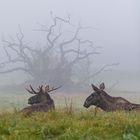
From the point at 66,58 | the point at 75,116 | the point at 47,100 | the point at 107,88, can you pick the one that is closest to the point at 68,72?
the point at 66,58

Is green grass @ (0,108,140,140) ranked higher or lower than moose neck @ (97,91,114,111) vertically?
lower

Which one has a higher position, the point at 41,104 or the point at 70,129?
the point at 41,104

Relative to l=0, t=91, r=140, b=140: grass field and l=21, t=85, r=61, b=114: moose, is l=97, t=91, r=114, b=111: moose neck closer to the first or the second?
l=21, t=85, r=61, b=114: moose

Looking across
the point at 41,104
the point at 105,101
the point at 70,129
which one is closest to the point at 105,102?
the point at 105,101

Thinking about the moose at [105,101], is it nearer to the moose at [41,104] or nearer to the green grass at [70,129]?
the moose at [41,104]

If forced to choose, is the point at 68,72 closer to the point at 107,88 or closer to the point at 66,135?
the point at 107,88

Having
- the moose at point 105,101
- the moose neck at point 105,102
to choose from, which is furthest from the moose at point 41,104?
the moose neck at point 105,102

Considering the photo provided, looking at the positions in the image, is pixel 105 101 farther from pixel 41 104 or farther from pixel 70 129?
pixel 70 129

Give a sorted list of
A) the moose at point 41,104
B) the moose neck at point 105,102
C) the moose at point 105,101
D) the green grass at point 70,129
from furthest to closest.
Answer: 1. the moose neck at point 105,102
2. the moose at point 105,101
3. the moose at point 41,104
4. the green grass at point 70,129

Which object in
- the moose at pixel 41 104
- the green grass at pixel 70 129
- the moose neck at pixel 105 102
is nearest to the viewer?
the green grass at pixel 70 129

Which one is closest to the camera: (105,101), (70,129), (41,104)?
(70,129)

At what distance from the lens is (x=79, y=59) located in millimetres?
46281

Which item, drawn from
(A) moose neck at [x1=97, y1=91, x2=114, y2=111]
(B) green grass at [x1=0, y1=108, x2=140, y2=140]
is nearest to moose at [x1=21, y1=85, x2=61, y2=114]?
(A) moose neck at [x1=97, y1=91, x2=114, y2=111]

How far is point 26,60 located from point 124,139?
40177mm
